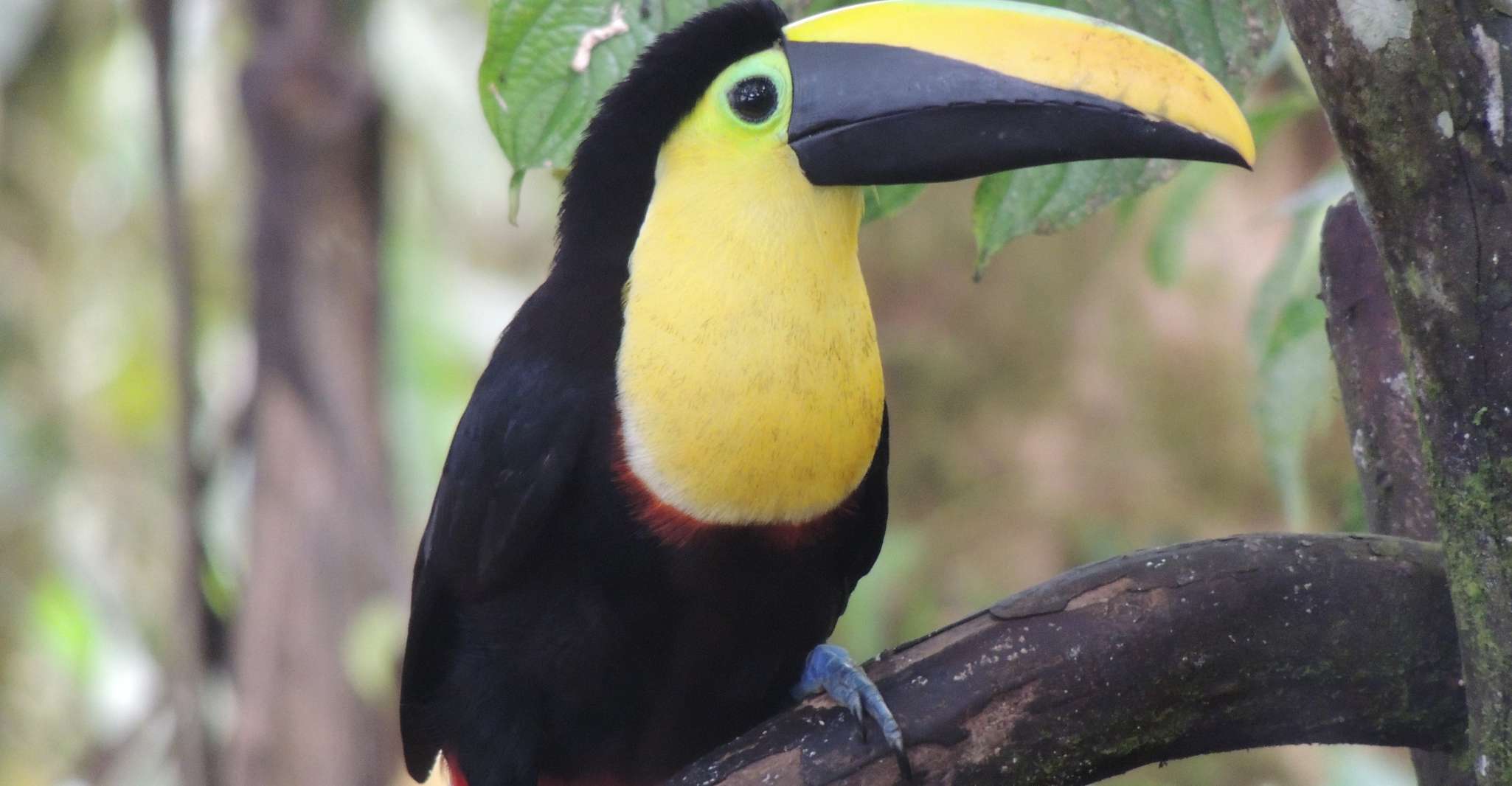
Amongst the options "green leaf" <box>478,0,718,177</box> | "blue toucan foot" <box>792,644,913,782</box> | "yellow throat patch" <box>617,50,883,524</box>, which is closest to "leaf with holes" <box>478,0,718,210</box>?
"green leaf" <box>478,0,718,177</box>

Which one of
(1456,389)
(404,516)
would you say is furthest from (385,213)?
(1456,389)

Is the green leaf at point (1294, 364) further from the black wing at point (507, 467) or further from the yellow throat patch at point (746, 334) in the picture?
the black wing at point (507, 467)

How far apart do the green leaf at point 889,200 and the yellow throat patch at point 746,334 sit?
0.23 feet

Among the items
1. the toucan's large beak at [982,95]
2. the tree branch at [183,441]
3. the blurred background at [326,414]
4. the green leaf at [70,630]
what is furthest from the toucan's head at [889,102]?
the green leaf at [70,630]

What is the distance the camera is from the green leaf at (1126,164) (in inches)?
74.7

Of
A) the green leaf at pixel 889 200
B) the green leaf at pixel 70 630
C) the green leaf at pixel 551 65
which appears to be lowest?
the green leaf at pixel 70 630

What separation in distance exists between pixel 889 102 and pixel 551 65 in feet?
1.35

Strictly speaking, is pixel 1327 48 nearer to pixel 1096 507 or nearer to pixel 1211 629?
pixel 1211 629

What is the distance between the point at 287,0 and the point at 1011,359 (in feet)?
6.33

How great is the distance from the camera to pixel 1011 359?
13.2 feet

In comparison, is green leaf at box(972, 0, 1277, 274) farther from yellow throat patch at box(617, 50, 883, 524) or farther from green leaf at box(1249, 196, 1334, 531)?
green leaf at box(1249, 196, 1334, 531)

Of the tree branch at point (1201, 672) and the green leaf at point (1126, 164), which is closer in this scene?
the tree branch at point (1201, 672)

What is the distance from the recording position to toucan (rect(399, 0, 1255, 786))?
71.0 inches

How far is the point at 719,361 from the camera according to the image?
1.83 m
